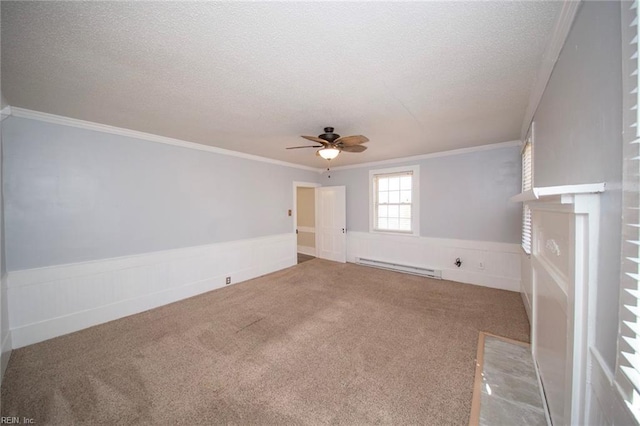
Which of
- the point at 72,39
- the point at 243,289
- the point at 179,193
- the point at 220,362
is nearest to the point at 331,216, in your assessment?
the point at 243,289

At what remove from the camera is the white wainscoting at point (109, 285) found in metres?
2.50

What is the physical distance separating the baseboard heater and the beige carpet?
3.31 feet

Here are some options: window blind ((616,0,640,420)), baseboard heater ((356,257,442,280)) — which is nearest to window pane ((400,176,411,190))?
baseboard heater ((356,257,442,280))

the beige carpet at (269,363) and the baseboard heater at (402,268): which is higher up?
the baseboard heater at (402,268)

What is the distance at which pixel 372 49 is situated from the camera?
154 centimetres

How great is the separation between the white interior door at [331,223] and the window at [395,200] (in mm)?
795

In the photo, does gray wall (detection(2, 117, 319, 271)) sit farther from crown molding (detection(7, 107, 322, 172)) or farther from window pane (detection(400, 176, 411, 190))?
window pane (detection(400, 176, 411, 190))

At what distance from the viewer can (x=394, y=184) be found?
5270mm

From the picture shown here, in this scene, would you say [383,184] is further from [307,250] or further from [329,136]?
→ [307,250]

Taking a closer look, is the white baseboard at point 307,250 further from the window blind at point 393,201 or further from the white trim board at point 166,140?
the white trim board at point 166,140

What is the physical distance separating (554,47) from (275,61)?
1.88 meters

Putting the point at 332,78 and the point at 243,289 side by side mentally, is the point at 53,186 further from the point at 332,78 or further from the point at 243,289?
the point at 332,78

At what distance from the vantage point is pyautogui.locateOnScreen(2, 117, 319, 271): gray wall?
2.50m

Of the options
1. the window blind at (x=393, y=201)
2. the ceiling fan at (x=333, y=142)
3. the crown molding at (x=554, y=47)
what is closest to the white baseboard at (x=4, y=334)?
the ceiling fan at (x=333, y=142)
